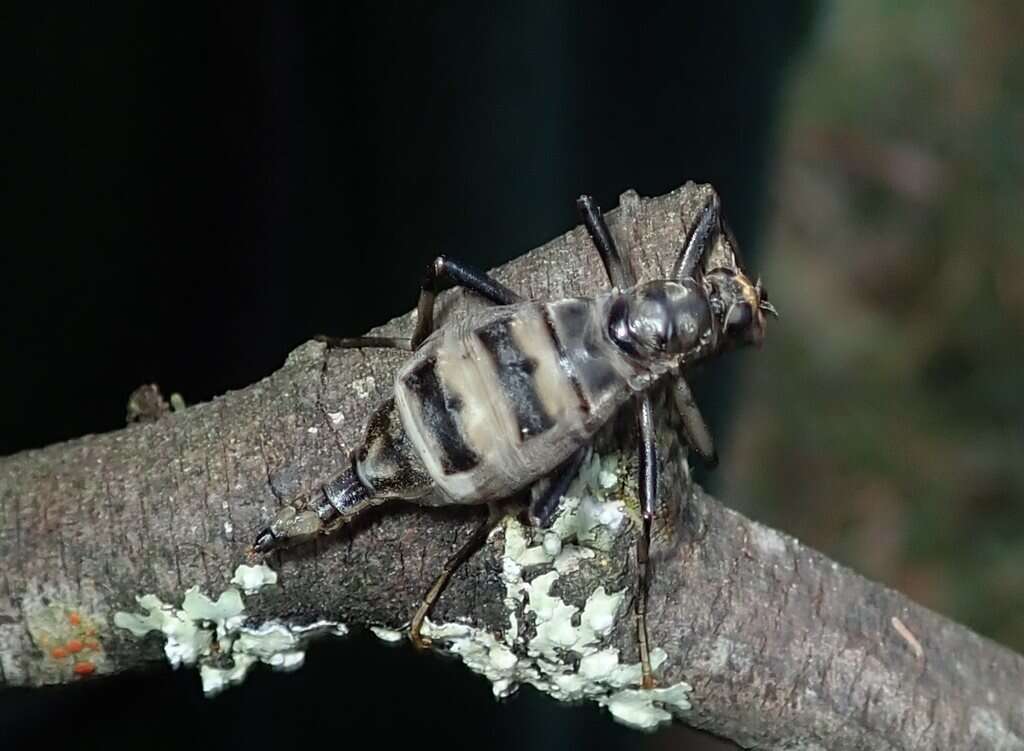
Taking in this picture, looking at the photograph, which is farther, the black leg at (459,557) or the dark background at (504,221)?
the dark background at (504,221)

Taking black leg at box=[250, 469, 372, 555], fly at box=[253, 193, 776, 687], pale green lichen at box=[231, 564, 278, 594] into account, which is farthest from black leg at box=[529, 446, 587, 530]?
pale green lichen at box=[231, 564, 278, 594]

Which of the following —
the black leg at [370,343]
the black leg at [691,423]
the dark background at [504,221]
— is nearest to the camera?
the black leg at [370,343]

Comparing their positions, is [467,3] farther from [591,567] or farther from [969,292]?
[969,292]

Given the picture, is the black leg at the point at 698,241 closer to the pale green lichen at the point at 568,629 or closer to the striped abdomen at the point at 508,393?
the striped abdomen at the point at 508,393

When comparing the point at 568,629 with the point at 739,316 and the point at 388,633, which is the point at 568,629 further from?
the point at 739,316

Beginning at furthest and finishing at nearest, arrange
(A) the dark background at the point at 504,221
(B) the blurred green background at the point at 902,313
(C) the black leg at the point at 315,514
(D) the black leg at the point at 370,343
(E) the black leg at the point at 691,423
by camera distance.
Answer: (B) the blurred green background at the point at 902,313 < (A) the dark background at the point at 504,221 < (E) the black leg at the point at 691,423 < (D) the black leg at the point at 370,343 < (C) the black leg at the point at 315,514

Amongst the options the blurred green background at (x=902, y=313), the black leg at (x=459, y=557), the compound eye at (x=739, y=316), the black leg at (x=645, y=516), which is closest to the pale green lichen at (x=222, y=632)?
the black leg at (x=459, y=557)

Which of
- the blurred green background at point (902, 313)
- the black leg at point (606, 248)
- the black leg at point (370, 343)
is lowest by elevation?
the black leg at point (370, 343)

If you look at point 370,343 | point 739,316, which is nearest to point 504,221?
point 739,316

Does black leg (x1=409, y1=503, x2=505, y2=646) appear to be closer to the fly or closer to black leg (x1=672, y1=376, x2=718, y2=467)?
the fly
